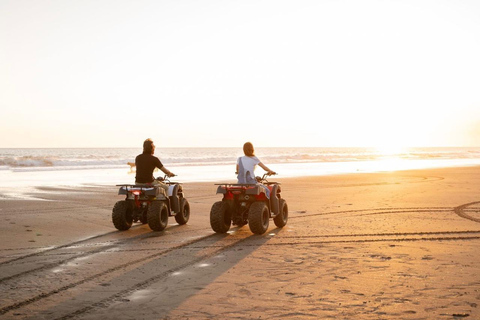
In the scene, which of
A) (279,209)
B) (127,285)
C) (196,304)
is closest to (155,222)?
(279,209)

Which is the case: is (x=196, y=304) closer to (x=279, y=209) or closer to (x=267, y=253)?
(x=267, y=253)

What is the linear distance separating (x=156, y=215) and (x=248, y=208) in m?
1.65

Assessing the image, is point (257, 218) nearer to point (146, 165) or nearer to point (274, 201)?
point (274, 201)

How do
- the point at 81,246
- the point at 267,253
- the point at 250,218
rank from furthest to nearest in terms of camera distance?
the point at 250,218
the point at 81,246
the point at 267,253

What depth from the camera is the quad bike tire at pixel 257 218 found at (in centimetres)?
889

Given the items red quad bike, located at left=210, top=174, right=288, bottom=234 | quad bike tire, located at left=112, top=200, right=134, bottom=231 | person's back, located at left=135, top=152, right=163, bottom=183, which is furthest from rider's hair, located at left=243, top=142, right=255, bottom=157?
quad bike tire, located at left=112, top=200, right=134, bottom=231

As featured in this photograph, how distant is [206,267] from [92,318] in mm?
2135

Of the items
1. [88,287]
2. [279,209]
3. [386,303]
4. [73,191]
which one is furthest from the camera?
[73,191]

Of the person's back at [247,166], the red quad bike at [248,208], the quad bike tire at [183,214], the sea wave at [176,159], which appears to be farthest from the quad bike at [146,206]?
the sea wave at [176,159]

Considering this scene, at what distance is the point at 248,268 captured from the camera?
253 inches

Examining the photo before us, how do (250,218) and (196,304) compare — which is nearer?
(196,304)

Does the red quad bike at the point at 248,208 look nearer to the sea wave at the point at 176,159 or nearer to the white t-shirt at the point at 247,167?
the white t-shirt at the point at 247,167

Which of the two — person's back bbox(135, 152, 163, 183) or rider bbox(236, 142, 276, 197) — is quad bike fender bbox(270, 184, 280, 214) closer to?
rider bbox(236, 142, 276, 197)

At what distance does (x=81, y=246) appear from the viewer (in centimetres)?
805
